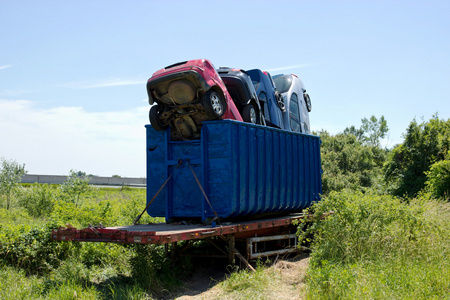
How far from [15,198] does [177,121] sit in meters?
12.9

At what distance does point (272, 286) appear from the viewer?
25.3ft

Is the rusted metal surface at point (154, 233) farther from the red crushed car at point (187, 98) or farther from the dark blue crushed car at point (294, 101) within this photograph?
the dark blue crushed car at point (294, 101)

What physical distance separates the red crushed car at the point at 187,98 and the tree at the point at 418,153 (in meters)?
14.3

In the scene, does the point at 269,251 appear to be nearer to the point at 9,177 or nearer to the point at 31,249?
the point at 31,249

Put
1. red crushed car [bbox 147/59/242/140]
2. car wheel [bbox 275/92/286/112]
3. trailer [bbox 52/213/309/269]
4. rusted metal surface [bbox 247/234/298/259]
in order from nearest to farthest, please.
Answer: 1. trailer [bbox 52/213/309/269]
2. red crushed car [bbox 147/59/242/140]
3. rusted metal surface [bbox 247/234/298/259]
4. car wheel [bbox 275/92/286/112]

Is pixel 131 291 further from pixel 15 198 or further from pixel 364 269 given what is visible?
pixel 15 198

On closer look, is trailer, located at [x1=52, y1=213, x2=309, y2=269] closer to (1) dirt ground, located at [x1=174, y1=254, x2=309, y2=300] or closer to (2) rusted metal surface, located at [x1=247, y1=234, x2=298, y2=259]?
(2) rusted metal surface, located at [x1=247, y1=234, x2=298, y2=259]

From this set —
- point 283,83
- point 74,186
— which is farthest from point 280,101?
point 74,186

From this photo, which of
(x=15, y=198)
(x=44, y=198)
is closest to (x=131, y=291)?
(x=44, y=198)

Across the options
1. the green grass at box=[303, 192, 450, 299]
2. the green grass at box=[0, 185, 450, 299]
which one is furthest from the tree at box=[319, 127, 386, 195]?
the green grass at box=[303, 192, 450, 299]

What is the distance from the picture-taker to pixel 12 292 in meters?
7.02

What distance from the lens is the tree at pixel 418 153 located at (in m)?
20.4

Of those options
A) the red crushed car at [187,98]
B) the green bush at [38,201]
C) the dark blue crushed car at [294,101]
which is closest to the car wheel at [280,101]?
→ the dark blue crushed car at [294,101]

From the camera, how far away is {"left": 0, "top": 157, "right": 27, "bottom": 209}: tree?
17797 millimetres
